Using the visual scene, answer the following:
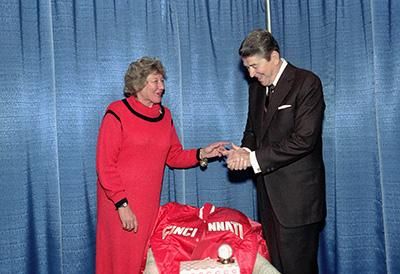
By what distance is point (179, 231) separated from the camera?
90.1 inches

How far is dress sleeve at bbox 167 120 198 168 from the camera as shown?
2557 millimetres

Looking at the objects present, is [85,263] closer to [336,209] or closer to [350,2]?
[336,209]

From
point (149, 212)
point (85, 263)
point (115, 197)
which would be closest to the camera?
point (115, 197)

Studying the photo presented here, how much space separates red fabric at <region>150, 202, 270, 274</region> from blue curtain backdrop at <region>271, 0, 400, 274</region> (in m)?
0.69

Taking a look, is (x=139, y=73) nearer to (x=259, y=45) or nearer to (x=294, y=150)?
(x=259, y=45)

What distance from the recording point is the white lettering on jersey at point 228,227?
223cm

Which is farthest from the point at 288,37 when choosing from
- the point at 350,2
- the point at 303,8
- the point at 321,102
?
the point at 321,102

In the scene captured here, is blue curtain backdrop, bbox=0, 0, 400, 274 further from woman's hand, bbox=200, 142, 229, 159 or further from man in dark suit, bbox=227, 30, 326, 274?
man in dark suit, bbox=227, 30, 326, 274

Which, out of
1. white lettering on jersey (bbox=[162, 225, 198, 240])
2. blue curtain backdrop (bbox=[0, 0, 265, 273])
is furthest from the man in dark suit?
blue curtain backdrop (bbox=[0, 0, 265, 273])

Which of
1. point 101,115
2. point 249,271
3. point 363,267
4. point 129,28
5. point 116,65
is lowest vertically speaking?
point 363,267

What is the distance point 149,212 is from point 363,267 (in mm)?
1344

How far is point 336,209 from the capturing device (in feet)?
9.00

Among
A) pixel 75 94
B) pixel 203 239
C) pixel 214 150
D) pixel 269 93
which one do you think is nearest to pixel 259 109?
pixel 269 93

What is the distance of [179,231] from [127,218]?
0.88 feet
